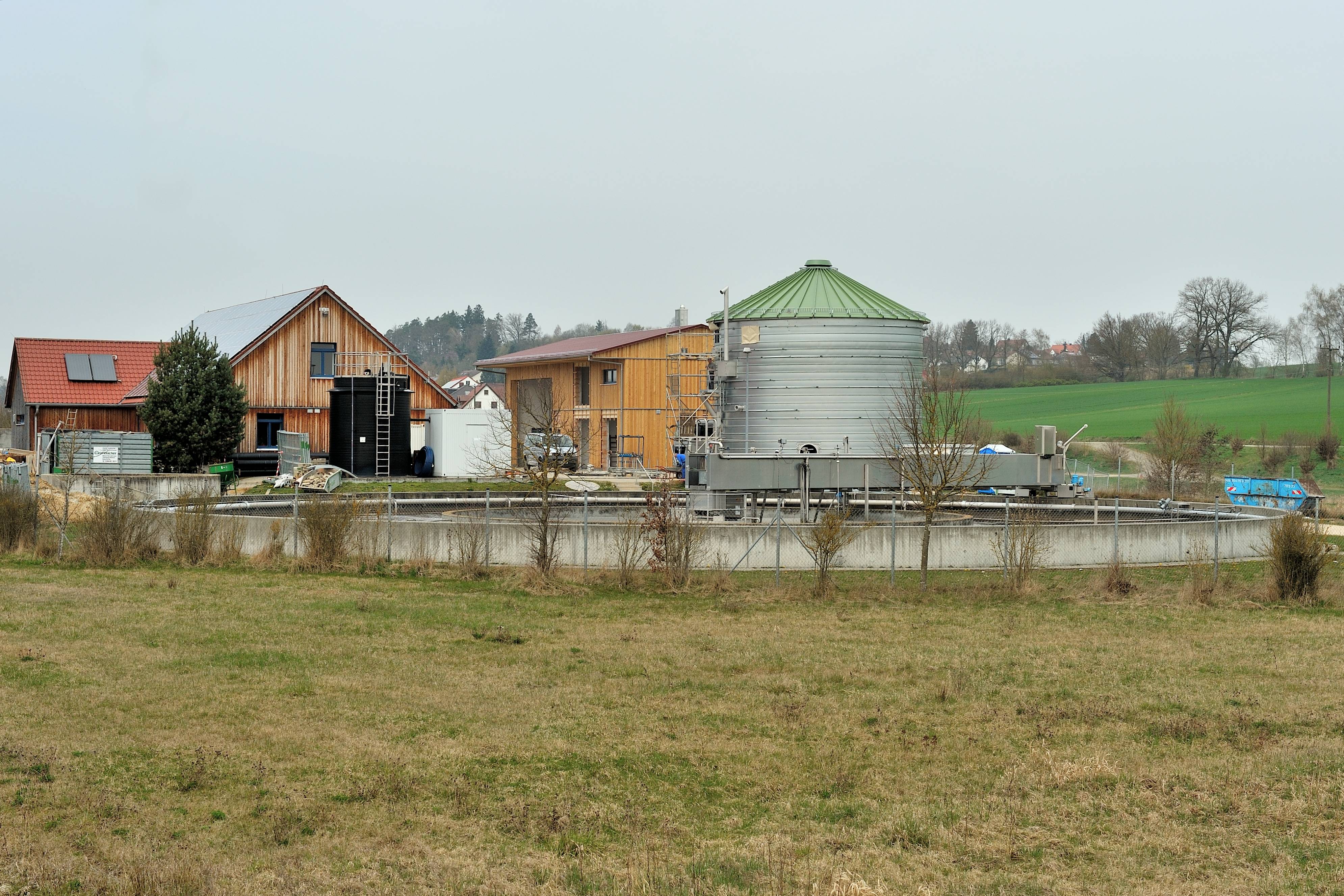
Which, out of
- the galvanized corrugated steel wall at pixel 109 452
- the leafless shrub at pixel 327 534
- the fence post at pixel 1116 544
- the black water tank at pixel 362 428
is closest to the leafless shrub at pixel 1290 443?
the fence post at pixel 1116 544

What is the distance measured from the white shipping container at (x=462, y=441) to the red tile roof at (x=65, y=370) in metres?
15.3

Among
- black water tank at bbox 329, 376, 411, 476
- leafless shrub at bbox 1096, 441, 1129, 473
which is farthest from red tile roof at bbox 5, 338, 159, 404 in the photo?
leafless shrub at bbox 1096, 441, 1129, 473

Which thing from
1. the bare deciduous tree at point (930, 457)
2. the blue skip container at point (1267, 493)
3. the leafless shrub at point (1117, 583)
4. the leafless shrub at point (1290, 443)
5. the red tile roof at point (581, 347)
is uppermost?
the red tile roof at point (581, 347)

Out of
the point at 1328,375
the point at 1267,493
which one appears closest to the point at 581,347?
the point at 1267,493

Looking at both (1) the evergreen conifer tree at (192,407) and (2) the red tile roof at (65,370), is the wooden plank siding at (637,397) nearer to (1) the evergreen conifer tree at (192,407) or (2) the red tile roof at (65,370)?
(1) the evergreen conifer tree at (192,407)

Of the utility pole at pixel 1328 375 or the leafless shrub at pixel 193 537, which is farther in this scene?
the utility pole at pixel 1328 375

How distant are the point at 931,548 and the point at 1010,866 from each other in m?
19.0

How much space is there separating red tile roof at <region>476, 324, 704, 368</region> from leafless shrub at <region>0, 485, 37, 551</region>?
113ft

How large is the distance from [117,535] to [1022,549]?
1934cm

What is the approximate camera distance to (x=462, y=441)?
5362cm

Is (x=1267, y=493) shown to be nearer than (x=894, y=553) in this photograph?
No

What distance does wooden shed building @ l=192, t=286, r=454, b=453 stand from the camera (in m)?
57.2

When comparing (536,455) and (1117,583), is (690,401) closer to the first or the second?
(536,455)

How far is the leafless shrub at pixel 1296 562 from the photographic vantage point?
24.1 m
